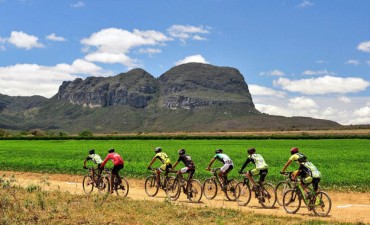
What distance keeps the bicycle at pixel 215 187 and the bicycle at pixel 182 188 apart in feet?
1.58

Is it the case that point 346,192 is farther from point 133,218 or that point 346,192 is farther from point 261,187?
point 133,218

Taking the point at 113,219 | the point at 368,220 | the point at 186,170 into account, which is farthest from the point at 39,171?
the point at 368,220

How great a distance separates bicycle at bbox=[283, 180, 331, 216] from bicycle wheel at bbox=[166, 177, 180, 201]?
18.4 feet

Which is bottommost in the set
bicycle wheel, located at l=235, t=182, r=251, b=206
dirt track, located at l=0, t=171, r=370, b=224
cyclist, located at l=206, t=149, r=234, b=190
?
dirt track, located at l=0, t=171, r=370, b=224

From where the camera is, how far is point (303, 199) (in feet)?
56.5

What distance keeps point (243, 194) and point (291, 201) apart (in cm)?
280

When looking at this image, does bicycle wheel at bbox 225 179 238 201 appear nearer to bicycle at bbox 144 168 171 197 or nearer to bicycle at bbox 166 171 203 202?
bicycle at bbox 166 171 203 202

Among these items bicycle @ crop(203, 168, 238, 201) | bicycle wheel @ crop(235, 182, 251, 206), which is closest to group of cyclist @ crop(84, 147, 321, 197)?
bicycle @ crop(203, 168, 238, 201)

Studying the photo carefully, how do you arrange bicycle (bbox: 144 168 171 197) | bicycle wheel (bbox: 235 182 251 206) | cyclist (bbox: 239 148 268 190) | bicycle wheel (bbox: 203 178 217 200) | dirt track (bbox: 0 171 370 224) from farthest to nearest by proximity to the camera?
bicycle (bbox: 144 168 171 197) < bicycle wheel (bbox: 203 178 217 200) < bicycle wheel (bbox: 235 182 251 206) < cyclist (bbox: 239 148 268 190) < dirt track (bbox: 0 171 370 224)

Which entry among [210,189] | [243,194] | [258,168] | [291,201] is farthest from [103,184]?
[291,201]

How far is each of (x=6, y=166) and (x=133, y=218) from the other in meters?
31.6

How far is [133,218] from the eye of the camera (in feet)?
50.5

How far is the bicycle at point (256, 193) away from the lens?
1906 cm

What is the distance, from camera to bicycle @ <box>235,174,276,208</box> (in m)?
19.1
